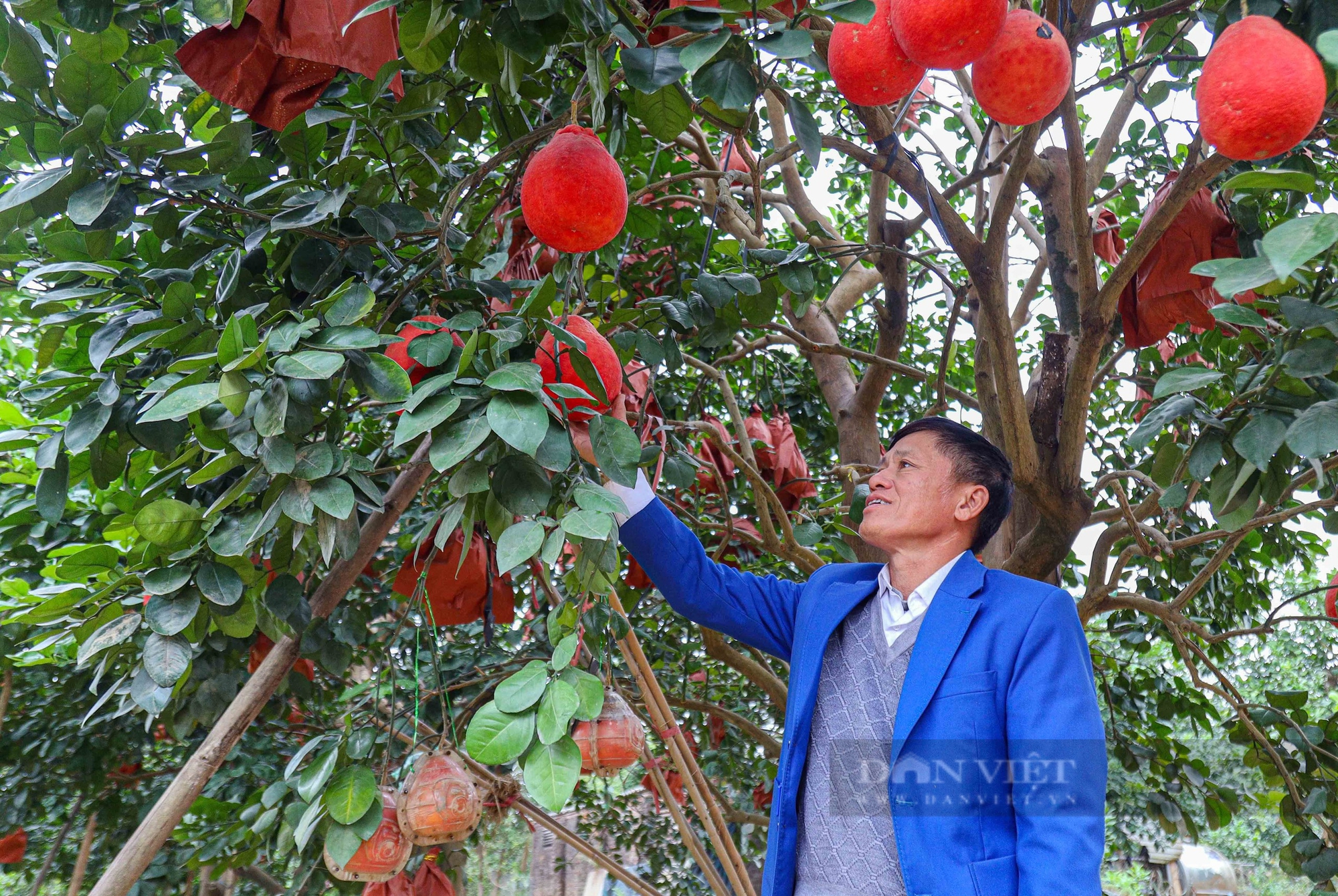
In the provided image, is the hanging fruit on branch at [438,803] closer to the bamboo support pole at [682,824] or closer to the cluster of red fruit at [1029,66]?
the bamboo support pole at [682,824]

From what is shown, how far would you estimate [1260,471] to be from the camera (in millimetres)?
1348

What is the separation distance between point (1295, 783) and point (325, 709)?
2.75 m

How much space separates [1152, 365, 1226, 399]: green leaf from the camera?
116cm

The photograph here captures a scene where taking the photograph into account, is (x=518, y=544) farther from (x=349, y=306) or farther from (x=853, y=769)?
(x=853, y=769)

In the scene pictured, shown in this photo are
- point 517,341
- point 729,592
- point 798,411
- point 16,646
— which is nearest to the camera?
point 517,341

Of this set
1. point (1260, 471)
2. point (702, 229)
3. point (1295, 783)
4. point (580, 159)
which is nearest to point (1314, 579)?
point (1295, 783)

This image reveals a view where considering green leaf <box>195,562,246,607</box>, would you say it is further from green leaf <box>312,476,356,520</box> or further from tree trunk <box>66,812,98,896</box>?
tree trunk <box>66,812,98,896</box>

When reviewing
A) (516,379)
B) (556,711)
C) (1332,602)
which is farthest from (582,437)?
(1332,602)

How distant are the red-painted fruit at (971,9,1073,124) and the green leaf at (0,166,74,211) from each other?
0.95 meters

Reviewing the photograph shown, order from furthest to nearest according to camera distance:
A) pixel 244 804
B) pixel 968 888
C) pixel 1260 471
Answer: pixel 244 804
pixel 1260 471
pixel 968 888

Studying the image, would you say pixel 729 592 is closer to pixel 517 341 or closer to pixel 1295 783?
pixel 517 341

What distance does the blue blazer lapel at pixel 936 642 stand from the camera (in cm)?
127

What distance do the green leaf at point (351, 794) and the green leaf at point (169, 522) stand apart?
385mm

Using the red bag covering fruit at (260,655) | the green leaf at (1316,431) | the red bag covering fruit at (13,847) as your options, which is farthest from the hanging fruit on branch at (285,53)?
the red bag covering fruit at (13,847)
